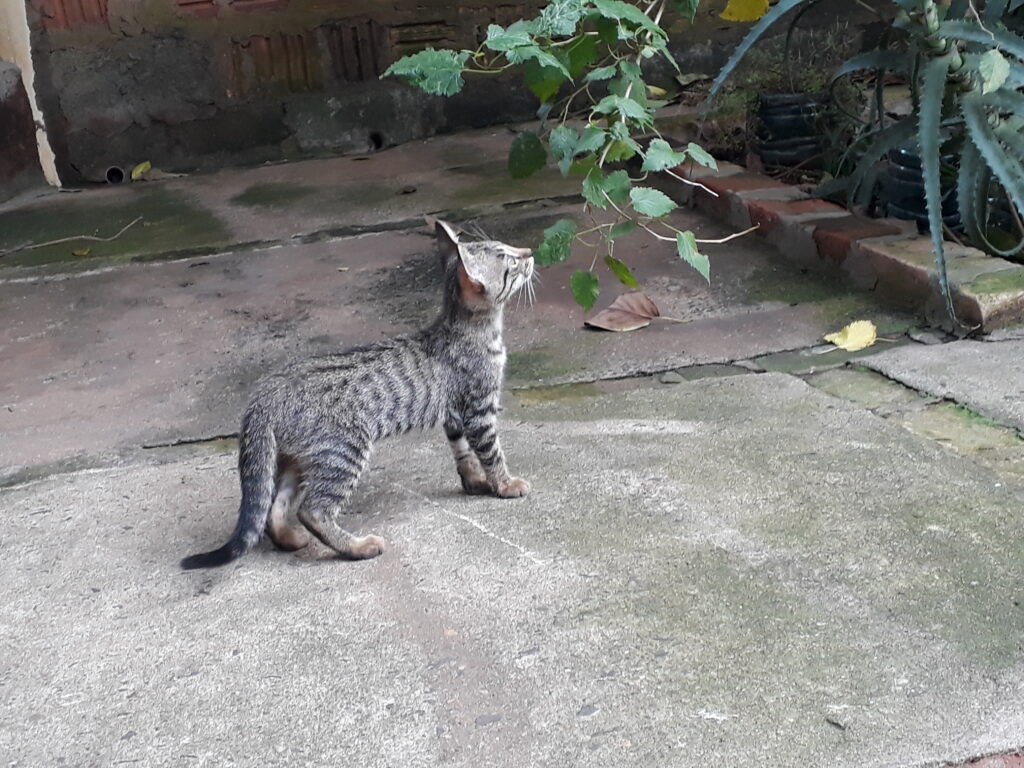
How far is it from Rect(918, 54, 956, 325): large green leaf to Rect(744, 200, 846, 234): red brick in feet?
3.14

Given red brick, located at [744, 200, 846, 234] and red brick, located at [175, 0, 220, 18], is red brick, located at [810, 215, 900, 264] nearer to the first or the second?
red brick, located at [744, 200, 846, 234]

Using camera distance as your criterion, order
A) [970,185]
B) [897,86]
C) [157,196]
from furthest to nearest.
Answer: [897,86], [157,196], [970,185]

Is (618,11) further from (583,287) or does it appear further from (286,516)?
(286,516)

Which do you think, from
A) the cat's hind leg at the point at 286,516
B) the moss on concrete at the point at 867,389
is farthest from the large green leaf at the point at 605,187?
the cat's hind leg at the point at 286,516

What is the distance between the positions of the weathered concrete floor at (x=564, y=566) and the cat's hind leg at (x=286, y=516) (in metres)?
0.06

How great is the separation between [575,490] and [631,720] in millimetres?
1022

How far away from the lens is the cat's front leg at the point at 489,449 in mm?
3057

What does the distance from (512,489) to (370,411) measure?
0.45 metres

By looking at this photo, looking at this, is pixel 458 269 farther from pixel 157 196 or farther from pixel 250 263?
→ pixel 157 196

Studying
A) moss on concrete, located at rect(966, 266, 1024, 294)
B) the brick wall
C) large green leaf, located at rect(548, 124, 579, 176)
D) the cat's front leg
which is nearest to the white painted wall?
the brick wall

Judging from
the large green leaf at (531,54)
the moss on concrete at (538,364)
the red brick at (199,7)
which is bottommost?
the moss on concrete at (538,364)

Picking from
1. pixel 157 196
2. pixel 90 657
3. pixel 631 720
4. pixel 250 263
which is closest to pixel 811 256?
pixel 250 263

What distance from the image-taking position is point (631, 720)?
2.10m

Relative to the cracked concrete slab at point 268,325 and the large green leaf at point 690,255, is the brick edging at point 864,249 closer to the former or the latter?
the cracked concrete slab at point 268,325
